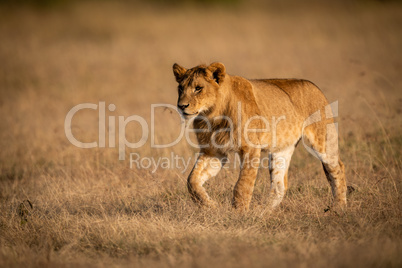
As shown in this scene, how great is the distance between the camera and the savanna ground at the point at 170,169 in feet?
14.9

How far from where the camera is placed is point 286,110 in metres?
6.19

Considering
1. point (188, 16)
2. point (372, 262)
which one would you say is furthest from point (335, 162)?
point (188, 16)

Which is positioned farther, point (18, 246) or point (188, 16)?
point (188, 16)

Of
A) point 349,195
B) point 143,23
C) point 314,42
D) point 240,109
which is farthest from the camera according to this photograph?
point 143,23

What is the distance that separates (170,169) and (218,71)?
6.82 ft

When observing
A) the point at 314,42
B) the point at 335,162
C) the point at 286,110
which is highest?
the point at 314,42

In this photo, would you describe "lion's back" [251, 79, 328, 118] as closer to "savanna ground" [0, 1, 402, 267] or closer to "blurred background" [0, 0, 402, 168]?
"savanna ground" [0, 1, 402, 267]

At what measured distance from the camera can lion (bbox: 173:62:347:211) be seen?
5.55 meters

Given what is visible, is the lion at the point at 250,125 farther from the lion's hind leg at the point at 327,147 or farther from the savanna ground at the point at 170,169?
the savanna ground at the point at 170,169

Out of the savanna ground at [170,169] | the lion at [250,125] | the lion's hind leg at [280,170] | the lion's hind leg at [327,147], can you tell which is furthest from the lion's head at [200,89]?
the lion's hind leg at [327,147]

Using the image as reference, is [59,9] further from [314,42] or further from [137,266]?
[137,266]

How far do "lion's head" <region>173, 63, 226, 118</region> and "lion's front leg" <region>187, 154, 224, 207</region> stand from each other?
563mm

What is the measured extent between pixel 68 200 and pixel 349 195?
3249mm

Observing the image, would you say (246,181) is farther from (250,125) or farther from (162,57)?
(162,57)
